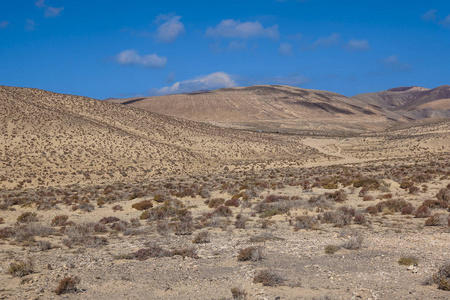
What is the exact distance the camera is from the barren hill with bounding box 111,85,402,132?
5418 inches

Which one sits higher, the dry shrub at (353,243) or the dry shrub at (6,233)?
the dry shrub at (6,233)

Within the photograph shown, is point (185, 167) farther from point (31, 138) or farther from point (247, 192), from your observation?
point (247, 192)

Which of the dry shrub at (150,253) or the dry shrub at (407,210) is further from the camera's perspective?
the dry shrub at (407,210)

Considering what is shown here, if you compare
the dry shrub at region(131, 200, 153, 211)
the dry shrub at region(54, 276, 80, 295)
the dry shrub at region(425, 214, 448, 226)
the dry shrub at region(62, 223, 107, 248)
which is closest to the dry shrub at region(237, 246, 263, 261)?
the dry shrub at region(54, 276, 80, 295)

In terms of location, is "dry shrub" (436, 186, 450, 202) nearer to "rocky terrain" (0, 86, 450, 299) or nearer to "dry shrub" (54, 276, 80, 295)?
"rocky terrain" (0, 86, 450, 299)

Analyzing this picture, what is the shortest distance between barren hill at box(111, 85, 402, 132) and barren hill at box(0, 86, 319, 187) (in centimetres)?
5576

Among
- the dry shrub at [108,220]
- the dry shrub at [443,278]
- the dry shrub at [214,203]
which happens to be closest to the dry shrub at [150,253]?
the dry shrub at [108,220]

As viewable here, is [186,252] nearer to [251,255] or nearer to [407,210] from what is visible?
[251,255]

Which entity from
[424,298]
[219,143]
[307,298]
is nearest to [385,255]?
[424,298]

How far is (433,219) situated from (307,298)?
7788 mm

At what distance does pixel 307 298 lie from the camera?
7.26 metres

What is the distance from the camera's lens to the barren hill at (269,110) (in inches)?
5418

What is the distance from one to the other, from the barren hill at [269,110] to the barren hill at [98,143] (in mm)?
55763

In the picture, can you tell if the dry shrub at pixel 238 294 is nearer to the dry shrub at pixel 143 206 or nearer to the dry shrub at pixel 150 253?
the dry shrub at pixel 150 253
